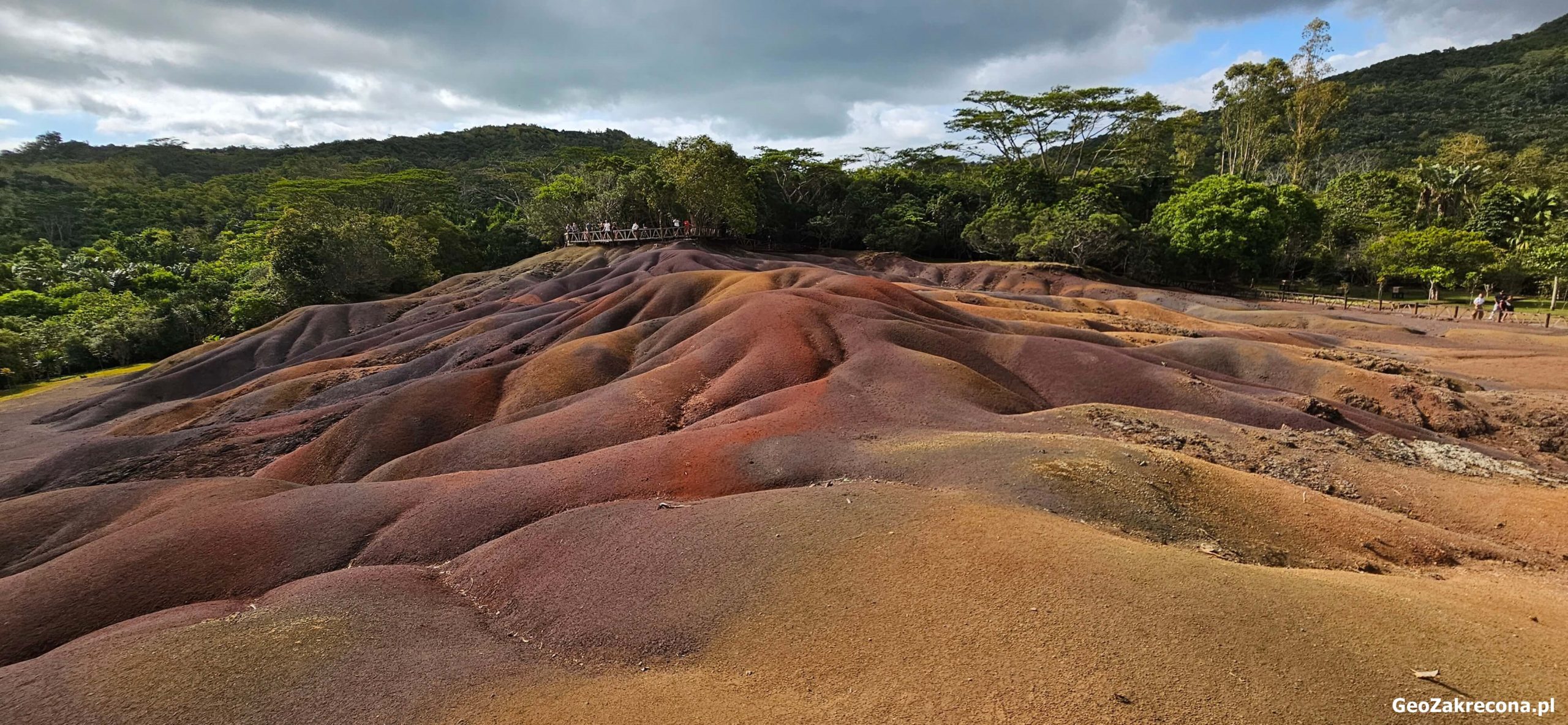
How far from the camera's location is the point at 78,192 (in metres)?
94.0

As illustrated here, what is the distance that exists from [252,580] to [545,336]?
72.1 ft

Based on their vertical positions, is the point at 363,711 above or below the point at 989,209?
below

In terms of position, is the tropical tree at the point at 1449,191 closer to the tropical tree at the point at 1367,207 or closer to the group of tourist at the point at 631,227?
the tropical tree at the point at 1367,207

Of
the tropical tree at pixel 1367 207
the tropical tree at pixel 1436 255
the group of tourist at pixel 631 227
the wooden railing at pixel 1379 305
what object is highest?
the tropical tree at pixel 1367 207

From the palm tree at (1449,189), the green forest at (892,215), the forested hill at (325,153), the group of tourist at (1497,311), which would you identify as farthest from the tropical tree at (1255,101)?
the forested hill at (325,153)

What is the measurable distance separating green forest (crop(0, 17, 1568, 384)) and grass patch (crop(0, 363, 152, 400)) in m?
0.95

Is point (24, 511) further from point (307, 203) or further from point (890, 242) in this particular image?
point (890, 242)

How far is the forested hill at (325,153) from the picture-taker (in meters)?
132

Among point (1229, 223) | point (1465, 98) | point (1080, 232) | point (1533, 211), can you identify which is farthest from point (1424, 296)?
point (1465, 98)

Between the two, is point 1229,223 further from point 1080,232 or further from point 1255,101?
point 1255,101

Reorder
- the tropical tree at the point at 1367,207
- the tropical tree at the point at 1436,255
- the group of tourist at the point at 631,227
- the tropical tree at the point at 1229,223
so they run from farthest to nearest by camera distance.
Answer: the group of tourist at the point at 631,227 < the tropical tree at the point at 1367,207 < the tropical tree at the point at 1229,223 < the tropical tree at the point at 1436,255

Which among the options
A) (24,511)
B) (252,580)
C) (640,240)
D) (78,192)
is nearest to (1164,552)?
(252,580)

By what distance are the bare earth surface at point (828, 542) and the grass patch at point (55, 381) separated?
25755 mm

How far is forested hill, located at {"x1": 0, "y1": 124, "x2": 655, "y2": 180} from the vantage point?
13250 centimetres
